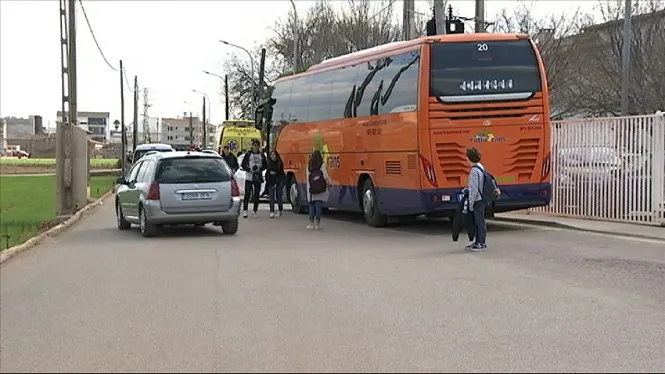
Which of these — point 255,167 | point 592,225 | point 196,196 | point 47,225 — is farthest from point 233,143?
point 592,225

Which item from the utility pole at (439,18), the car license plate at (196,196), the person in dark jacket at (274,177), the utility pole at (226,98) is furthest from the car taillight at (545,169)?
the utility pole at (226,98)

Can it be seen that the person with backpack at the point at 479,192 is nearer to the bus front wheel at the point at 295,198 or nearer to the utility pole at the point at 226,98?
the bus front wheel at the point at 295,198

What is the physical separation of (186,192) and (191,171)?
0.46 metres

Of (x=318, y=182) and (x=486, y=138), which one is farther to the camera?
(x=318, y=182)

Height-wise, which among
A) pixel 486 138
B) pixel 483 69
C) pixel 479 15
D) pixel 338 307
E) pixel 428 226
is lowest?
pixel 338 307

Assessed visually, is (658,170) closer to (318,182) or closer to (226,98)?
(318,182)

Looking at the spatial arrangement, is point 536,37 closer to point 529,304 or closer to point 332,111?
point 332,111

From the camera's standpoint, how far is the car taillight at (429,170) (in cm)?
1638

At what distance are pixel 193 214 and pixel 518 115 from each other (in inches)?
256

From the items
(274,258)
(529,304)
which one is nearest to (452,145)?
(274,258)

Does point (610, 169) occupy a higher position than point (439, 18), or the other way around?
point (439, 18)

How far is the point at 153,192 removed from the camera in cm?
1661

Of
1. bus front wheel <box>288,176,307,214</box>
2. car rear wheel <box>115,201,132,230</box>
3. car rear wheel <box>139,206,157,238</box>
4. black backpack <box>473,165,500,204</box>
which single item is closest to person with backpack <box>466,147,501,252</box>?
black backpack <box>473,165,500,204</box>

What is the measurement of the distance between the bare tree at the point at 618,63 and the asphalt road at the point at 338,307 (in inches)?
748
